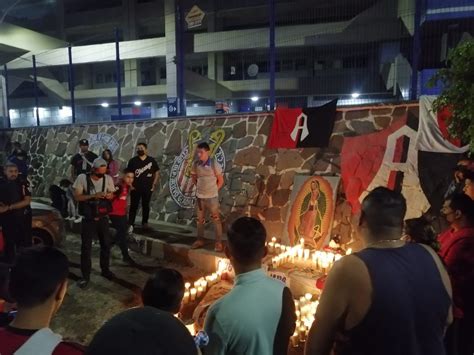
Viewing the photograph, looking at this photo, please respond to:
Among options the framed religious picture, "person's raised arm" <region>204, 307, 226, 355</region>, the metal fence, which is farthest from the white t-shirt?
"person's raised arm" <region>204, 307, 226, 355</region>

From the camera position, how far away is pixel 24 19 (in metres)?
30.0

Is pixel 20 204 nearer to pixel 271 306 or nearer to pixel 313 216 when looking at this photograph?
pixel 313 216

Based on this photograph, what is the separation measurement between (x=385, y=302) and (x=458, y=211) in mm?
1903

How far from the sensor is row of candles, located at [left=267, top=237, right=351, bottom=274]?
6.05 meters

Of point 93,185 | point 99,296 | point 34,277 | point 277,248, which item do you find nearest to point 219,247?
point 277,248

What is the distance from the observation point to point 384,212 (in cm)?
200

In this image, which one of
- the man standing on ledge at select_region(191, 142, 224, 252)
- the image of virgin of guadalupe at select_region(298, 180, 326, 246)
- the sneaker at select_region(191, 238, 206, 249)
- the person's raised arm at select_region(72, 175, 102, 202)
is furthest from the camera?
the sneaker at select_region(191, 238, 206, 249)

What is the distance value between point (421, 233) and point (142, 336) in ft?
8.69

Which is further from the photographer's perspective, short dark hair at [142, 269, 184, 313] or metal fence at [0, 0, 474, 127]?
metal fence at [0, 0, 474, 127]

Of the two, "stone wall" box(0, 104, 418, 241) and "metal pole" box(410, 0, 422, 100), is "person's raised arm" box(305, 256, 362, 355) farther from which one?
"metal pole" box(410, 0, 422, 100)

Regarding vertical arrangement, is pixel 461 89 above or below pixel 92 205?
above

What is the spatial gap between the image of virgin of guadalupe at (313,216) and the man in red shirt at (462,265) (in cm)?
375

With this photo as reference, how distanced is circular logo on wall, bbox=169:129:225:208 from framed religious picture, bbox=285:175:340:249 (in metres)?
2.30

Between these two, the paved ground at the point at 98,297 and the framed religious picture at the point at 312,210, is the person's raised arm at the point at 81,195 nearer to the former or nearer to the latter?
the paved ground at the point at 98,297
